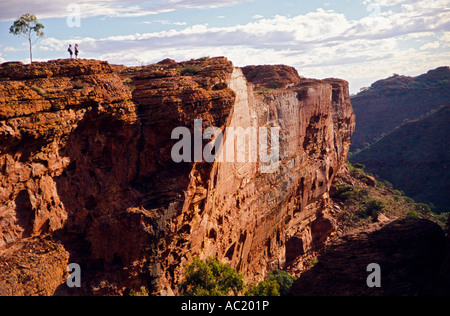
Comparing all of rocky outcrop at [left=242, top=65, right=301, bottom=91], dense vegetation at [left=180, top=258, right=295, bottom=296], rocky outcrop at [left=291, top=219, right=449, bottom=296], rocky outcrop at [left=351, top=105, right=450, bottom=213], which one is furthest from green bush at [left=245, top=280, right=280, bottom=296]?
rocky outcrop at [left=351, top=105, right=450, bottom=213]

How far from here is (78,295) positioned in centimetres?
1628

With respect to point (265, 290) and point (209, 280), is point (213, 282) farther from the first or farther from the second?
point (265, 290)

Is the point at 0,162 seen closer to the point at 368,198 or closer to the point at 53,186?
the point at 53,186

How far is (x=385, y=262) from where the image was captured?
19.0 metres

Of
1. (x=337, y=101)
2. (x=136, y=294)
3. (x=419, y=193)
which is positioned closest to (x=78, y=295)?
(x=136, y=294)

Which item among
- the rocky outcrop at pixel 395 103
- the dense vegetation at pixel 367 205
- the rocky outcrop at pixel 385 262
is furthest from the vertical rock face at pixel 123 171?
the rocky outcrop at pixel 395 103

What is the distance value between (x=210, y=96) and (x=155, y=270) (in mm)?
8088

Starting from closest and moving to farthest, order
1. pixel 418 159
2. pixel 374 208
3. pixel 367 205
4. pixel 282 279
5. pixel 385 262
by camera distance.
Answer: pixel 385 262 < pixel 282 279 < pixel 374 208 < pixel 367 205 < pixel 418 159

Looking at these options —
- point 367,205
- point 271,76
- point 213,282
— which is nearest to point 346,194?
point 367,205

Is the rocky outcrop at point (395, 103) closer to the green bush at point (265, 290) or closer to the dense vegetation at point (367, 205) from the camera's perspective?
the dense vegetation at point (367, 205)

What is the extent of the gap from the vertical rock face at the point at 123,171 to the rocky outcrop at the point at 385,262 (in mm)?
5818

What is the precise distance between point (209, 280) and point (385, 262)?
24.4 ft

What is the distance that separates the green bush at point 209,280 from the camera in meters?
18.7

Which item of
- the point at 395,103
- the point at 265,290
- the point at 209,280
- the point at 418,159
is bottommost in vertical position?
→ the point at 418,159
